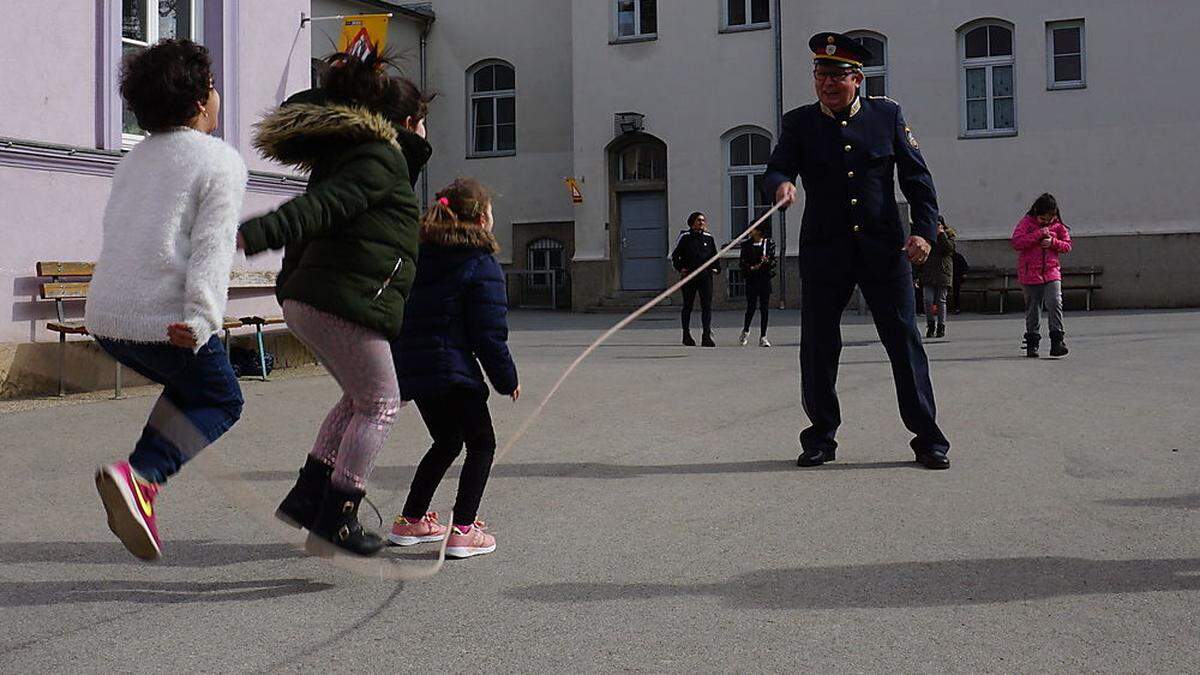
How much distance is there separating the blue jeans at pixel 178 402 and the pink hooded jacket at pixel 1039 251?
447 inches

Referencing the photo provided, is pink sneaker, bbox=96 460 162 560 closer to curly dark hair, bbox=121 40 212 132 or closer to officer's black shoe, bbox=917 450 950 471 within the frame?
curly dark hair, bbox=121 40 212 132

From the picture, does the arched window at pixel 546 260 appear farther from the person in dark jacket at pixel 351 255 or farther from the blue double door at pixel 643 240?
the person in dark jacket at pixel 351 255

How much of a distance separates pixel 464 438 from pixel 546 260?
87.2ft

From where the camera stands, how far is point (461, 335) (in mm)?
5047

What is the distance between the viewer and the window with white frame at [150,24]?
12.2 metres

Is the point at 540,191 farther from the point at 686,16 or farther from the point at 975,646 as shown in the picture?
the point at 975,646

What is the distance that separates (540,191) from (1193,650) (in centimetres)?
2812

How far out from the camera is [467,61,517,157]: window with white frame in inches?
1259

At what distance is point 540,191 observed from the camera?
31375 mm

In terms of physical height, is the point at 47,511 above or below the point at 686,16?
below

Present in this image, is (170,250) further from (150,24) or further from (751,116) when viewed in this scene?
(751,116)

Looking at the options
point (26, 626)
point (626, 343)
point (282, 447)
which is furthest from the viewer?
point (626, 343)

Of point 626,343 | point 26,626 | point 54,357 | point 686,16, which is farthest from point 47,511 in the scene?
point 686,16

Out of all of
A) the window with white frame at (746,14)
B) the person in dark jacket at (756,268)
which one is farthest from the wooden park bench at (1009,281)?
the person in dark jacket at (756,268)
